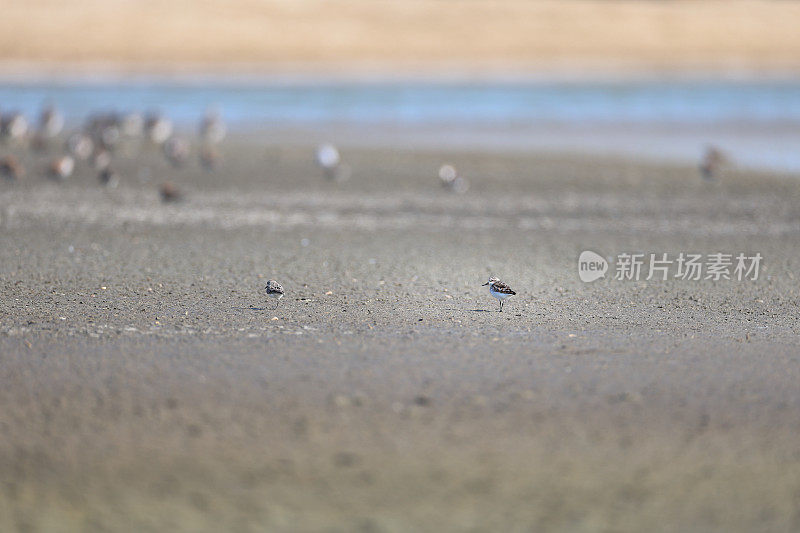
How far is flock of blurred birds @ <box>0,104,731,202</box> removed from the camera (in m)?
15.2

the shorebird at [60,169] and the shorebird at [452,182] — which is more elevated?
the shorebird at [452,182]

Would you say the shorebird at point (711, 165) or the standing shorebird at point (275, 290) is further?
the shorebird at point (711, 165)

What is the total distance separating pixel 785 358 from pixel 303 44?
46461mm

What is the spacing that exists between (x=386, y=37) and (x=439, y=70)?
676 cm

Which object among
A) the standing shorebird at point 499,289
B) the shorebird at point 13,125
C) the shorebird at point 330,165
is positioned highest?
the standing shorebird at point 499,289

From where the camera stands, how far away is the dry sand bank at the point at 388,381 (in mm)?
4551

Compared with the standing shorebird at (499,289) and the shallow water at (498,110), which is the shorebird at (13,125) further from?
the standing shorebird at (499,289)

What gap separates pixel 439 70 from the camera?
156 feet

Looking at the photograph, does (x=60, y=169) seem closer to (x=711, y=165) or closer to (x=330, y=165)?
(x=330, y=165)

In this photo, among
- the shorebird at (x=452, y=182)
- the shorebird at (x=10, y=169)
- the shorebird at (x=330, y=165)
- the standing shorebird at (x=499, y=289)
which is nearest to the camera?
the standing shorebird at (x=499, y=289)

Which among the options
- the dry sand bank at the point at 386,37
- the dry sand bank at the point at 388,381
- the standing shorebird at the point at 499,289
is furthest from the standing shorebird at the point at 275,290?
the dry sand bank at the point at 386,37

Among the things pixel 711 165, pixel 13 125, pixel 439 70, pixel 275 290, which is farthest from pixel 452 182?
pixel 439 70

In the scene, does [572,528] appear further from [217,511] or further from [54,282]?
[54,282]

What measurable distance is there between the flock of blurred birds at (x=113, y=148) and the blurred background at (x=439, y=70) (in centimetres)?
232
